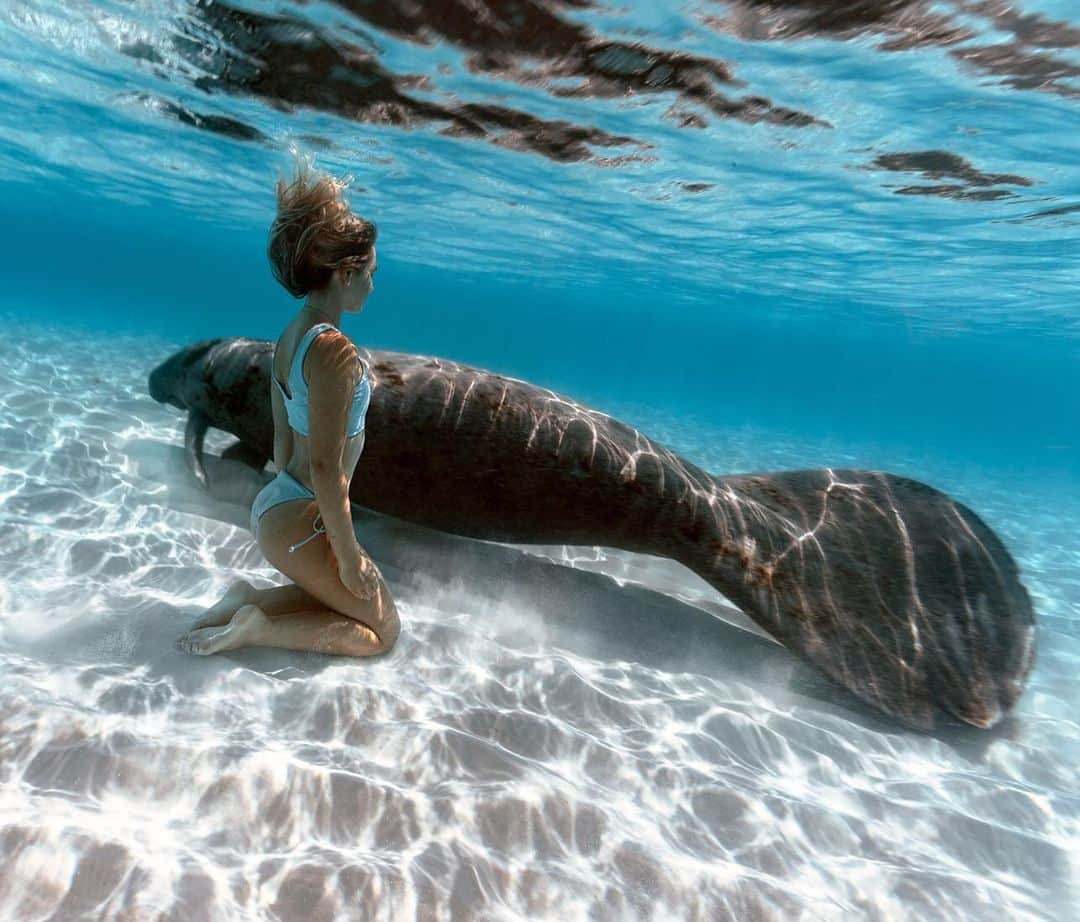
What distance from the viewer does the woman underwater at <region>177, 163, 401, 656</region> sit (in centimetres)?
315

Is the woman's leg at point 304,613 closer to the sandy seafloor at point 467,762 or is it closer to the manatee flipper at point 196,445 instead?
the sandy seafloor at point 467,762

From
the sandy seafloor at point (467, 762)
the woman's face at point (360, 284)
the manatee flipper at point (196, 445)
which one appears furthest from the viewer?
the manatee flipper at point (196, 445)

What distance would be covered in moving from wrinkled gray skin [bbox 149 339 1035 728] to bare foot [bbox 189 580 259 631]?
1.88m

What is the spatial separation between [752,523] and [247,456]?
5.40 metres

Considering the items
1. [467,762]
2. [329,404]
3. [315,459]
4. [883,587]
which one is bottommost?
[467,762]

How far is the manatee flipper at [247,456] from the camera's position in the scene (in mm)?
6727

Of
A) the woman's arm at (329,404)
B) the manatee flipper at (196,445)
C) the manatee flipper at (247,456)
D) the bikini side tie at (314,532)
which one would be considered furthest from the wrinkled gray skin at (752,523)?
the woman's arm at (329,404)

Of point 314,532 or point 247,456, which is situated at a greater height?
point 314,532

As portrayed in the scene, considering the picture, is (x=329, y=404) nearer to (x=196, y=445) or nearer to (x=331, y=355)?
(x=331, y=355)

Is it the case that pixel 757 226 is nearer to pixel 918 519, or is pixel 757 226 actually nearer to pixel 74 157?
pixel 918 519

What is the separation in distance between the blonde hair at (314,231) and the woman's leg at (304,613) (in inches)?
53.2

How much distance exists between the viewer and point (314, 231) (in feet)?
10.3

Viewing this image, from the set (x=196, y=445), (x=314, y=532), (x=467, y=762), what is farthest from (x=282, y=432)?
(x=196, y=445)

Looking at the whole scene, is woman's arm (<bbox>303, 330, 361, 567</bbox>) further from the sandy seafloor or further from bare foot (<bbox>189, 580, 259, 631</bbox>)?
the sandy seafloor
